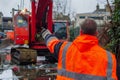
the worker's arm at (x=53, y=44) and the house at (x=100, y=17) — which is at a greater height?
the worker's arm at (x=53, y=44)

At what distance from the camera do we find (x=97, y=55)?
4672 mm

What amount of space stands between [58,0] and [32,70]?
2795cm

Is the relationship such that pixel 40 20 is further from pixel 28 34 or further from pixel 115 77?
pixel 115 77

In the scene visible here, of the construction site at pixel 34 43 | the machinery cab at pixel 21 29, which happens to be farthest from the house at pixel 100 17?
the machinery cab at pixel 21 29

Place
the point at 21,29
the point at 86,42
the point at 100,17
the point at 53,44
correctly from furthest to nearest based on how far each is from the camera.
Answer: the point at 100,17, the point at 21,29, the point at 53,44, the point at 86,42

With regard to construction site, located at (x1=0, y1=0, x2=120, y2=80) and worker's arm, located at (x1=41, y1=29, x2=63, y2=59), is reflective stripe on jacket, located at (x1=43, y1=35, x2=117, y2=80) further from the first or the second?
construction site, located at (x1=0, y1=0, x2=120, y2=80)

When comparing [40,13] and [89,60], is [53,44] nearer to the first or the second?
[89,60]

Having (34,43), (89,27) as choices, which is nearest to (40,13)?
(34,43)

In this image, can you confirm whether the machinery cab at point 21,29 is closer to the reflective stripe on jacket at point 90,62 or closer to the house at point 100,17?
the house at point 100,17

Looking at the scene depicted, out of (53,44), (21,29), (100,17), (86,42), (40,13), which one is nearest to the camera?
(86,42)

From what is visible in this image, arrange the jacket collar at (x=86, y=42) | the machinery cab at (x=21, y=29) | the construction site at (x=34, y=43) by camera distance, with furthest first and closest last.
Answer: the machinery cab at (x=21, y=29) < the construction site at (x=34, y=43) < the jacket collar at (x=86, y=42)

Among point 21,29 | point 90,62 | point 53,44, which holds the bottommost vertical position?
point 21,29

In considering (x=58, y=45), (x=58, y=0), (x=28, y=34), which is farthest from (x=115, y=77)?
(x=58, y=0)

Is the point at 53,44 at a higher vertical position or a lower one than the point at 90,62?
higher
